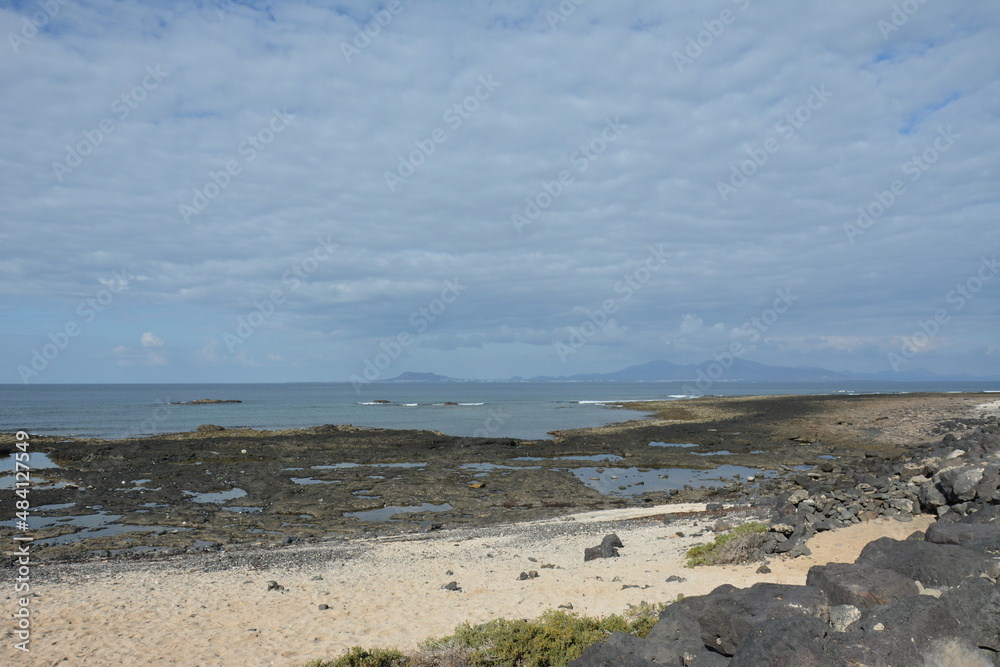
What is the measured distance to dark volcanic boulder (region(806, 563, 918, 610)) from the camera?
607 cm

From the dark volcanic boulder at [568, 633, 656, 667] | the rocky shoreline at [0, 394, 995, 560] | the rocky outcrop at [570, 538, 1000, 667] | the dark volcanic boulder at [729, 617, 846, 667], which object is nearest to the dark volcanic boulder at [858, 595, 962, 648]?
the rocky outcrop at [570, 538, 1000, 667]

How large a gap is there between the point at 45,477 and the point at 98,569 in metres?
20.1

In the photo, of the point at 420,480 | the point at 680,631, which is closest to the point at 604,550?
the point at 680,631

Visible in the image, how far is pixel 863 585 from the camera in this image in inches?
245

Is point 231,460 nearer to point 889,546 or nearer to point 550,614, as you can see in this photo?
point 550,614

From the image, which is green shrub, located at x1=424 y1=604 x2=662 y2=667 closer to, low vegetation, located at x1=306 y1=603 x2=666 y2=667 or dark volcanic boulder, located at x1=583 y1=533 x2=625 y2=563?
low vegetation, located at x1=306 y1=603 x2=666 y2=667

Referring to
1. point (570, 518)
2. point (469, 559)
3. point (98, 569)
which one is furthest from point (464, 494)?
point (98, 569)

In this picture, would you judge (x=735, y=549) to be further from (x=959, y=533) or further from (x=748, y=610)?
(x=748, y=610)

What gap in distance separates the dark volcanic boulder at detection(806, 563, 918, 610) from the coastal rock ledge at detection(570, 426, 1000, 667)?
0.03ft

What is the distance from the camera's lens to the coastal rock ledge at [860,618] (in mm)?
4738

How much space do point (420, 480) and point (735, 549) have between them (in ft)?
63.5

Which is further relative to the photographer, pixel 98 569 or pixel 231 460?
pixel 231 460

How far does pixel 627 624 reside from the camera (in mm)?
8742

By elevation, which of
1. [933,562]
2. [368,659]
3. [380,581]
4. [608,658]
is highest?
[933,562]
